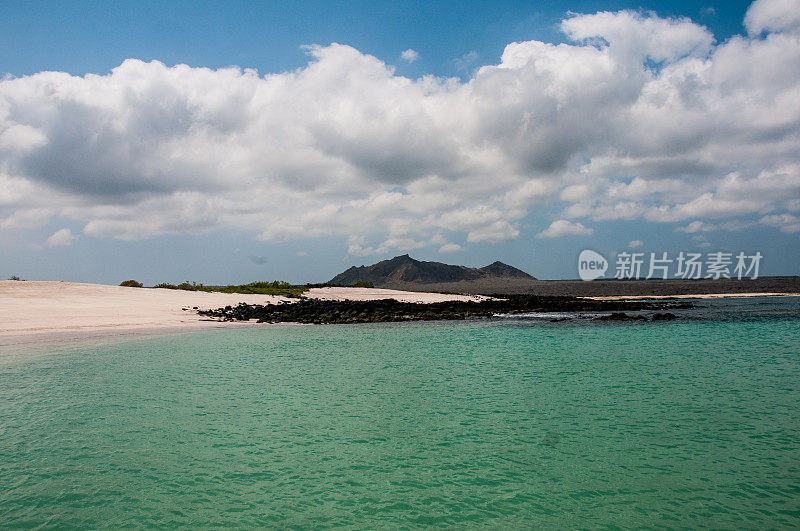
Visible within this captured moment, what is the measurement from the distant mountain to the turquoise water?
5395 inches

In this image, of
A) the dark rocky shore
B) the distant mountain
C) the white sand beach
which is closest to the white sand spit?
the white sand beach

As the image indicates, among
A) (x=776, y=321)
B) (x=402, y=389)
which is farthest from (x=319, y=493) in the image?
(x=776, y=321)

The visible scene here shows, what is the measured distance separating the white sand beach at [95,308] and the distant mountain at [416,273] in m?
113

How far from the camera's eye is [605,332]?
87.4 feet

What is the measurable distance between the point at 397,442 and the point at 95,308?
3031 centimetres

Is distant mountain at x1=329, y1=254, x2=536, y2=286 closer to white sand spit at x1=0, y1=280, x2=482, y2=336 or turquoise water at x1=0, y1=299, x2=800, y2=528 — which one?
white sand spit at x1=0, y1=280, x2=482, y2=336

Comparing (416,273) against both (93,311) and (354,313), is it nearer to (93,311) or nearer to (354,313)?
(354,313)

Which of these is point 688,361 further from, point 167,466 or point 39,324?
point 39,324

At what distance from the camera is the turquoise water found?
19.0ft

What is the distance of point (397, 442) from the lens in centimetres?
821

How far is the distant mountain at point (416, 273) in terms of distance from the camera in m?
157

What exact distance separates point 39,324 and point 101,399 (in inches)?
711

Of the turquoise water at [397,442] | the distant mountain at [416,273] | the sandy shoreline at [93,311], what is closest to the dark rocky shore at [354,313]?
the sandy shoreline at [93,311]

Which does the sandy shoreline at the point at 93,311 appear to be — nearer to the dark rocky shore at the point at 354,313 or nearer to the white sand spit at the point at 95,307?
the white sand spit at the point at 95,307
